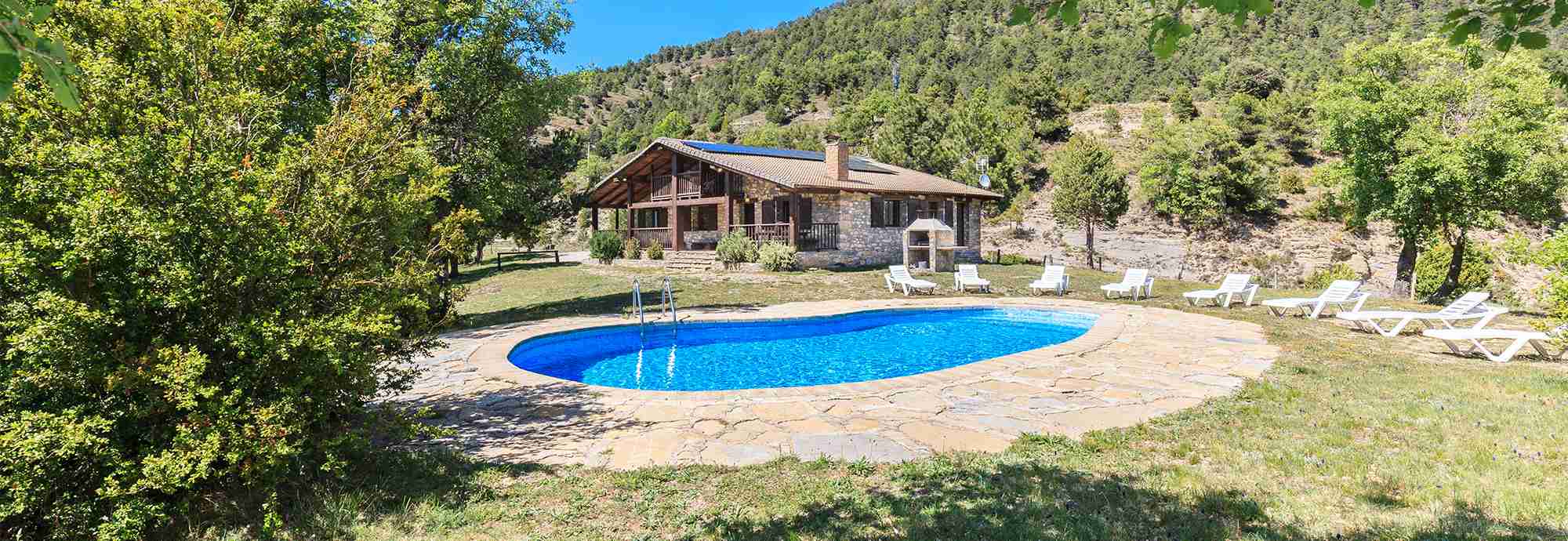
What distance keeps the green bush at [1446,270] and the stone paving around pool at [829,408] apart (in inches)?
481

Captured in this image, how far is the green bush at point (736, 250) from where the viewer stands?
70.7ft

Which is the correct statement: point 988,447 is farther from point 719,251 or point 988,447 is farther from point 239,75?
point 719,251

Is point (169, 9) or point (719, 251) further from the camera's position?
point (719, 251)

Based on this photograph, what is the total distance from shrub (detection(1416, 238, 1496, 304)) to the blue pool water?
10.3 metres

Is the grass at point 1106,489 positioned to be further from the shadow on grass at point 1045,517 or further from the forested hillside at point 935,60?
the forested hillside at point 935,60

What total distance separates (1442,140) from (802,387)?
16.8 meters

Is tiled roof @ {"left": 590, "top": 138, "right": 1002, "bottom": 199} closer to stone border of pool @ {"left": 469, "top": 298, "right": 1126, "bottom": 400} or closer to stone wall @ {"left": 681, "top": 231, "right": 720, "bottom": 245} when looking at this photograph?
stone wall @ {"left": 681, "top": 231, "right": 720, "bottom": 245}

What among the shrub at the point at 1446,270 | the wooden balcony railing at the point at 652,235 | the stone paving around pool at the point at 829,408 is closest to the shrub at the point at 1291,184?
the shrub at the point at 1446,270

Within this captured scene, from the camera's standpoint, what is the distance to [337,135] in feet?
12.8

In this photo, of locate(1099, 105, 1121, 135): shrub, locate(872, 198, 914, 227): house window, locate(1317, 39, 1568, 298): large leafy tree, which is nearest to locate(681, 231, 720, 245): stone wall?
locate(872, 198, 914, 227): house window

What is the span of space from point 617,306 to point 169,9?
11.4m

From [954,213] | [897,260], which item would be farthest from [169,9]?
[954,213]

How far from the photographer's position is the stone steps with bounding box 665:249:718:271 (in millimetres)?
23094

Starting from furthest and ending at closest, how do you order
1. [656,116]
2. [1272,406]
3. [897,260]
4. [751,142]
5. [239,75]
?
[656,116] → [751,142] → [897,260] → [1272,406] → [239,75]
